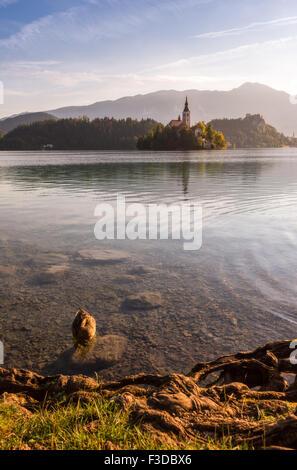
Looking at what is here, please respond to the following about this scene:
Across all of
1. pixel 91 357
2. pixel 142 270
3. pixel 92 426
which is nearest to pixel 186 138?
pixel 142 270

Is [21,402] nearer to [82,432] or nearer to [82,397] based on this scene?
[82,397]

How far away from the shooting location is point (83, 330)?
6.26m

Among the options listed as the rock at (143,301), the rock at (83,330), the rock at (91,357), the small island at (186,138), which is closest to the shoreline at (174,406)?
the rock at (91,357)

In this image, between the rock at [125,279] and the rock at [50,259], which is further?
the rock at [50,259]

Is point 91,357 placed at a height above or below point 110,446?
below

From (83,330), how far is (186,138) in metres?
185

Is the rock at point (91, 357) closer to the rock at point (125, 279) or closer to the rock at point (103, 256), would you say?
the rock at point (125, 279)

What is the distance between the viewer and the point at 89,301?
26.0ft

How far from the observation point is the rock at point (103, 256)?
10836mm

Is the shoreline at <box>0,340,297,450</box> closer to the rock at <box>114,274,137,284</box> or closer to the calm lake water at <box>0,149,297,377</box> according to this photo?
the calm lake water at <box>0,149,297,377</box>

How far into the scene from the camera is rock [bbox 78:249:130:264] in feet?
35.6

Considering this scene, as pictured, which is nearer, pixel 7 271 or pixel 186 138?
pixel 7 271

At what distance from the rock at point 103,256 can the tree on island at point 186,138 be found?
178 m
